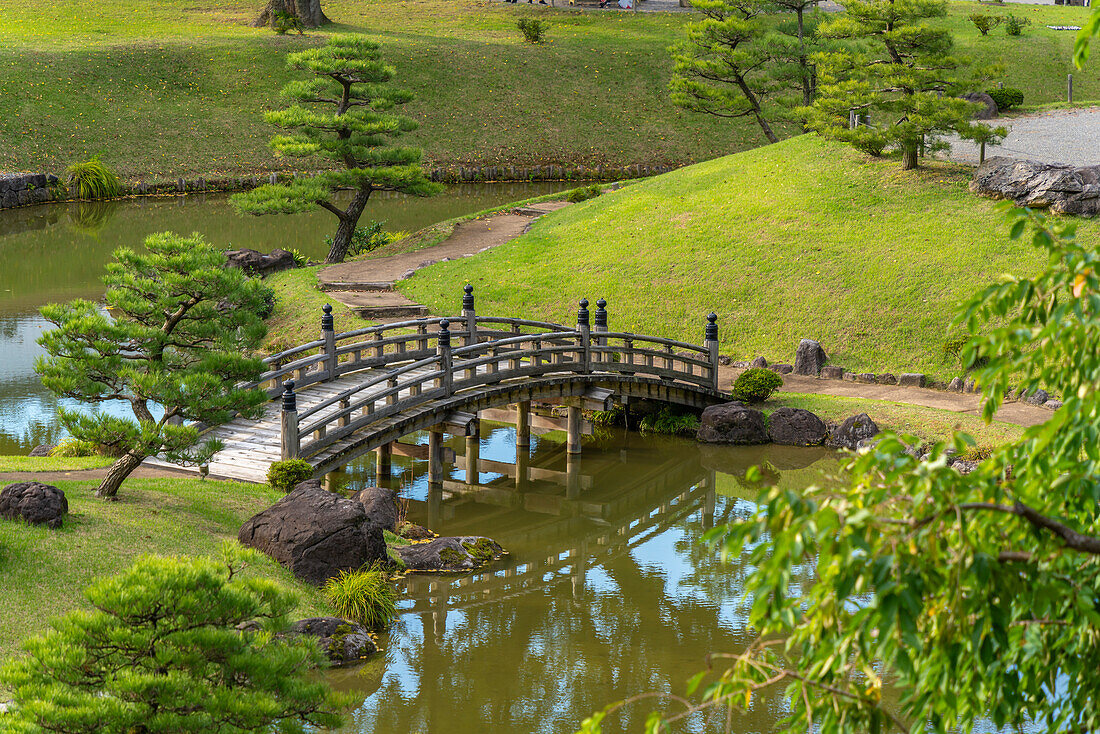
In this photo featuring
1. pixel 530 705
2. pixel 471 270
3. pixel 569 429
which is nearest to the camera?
pixel 530 705

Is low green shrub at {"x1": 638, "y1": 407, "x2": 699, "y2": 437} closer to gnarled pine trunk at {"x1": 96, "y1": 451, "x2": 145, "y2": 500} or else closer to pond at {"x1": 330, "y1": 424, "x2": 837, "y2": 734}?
pond at {"x1": 330, "y1": 424, "x2": 837, "y2": 734}

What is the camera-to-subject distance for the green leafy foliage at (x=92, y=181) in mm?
55281

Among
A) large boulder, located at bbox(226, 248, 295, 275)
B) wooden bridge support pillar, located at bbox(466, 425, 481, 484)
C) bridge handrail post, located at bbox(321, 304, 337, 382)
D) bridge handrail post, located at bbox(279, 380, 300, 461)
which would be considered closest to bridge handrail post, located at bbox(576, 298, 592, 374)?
wooden bridge support pillar, located at bbox(466, 425, 481, 484)

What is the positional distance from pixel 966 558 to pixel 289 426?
16220 mm

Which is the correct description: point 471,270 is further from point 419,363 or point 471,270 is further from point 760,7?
point 760,7

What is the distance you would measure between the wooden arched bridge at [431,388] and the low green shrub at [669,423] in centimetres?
48

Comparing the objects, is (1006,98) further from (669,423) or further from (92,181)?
(92,181)

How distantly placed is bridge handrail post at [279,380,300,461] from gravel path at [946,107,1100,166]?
25597 millimetres

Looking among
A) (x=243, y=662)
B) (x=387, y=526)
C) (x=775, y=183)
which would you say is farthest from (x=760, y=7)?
(x=243, y=662)

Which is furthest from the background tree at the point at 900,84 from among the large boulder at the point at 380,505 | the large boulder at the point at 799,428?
the large boulder at the point at 380,505

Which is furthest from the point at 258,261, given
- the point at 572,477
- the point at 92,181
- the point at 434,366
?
the point at 92,181

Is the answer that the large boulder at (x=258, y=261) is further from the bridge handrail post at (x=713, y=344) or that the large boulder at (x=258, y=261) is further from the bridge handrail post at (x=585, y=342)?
the bridge handrail post at (x=713, y=344)

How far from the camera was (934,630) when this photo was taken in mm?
6230

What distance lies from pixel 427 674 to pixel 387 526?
555cm
